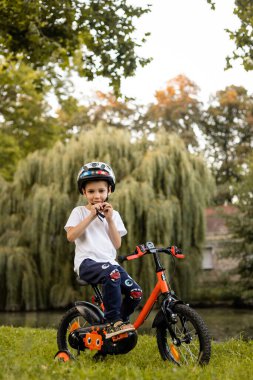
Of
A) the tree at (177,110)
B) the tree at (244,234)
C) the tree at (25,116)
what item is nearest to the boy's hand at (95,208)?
the tree at (244,234)

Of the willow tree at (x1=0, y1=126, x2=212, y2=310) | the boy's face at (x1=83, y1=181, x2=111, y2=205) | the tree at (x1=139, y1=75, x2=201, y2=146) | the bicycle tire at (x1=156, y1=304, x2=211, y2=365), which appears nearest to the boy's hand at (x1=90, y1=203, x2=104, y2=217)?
the boy's face at (x1=83, y1=181, x2=111, y2=205)

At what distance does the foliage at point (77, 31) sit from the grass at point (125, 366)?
5.18 meters

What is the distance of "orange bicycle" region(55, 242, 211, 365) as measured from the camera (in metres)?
5.15

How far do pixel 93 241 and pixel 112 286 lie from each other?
51cm

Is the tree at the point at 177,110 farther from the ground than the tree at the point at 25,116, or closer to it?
farther from the ground

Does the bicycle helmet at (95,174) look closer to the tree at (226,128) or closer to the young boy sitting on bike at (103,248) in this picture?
the young boy sitting on bike at (103,248)

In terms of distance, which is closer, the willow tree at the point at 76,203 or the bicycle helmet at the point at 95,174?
the bicycle helmet at the point at 95,174

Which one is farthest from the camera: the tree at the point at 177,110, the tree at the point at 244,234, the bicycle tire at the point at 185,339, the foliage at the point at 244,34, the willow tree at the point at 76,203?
the tree at the point at 177,110

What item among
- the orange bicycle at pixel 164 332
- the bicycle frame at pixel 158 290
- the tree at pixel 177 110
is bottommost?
the orange bicycle at pixel 164 332

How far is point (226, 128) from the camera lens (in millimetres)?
41500

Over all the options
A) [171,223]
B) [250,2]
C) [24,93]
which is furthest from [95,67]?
[24,93]

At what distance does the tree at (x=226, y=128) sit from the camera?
1593 inches

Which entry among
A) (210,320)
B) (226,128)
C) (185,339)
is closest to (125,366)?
(185,339)

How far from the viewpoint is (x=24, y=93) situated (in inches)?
1166
